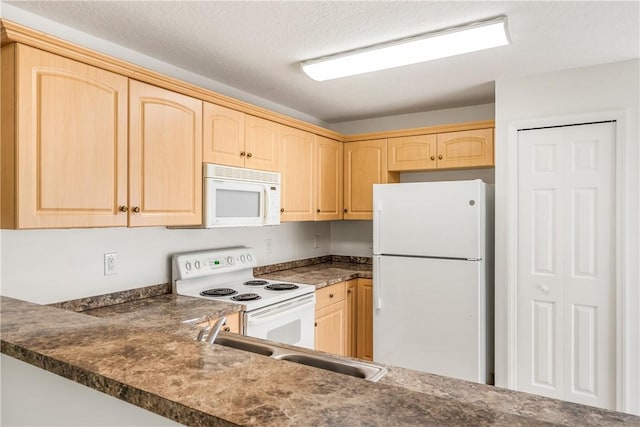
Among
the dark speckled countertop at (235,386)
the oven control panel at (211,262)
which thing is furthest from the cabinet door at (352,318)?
the dark speckled countertop at (235,386)

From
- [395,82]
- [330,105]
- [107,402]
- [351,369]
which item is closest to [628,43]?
[395,82]

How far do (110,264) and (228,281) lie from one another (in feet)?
3.00

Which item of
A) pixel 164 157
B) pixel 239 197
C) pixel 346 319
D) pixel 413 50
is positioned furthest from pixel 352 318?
pixel 413 50

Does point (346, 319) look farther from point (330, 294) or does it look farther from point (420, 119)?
point (420, 119)

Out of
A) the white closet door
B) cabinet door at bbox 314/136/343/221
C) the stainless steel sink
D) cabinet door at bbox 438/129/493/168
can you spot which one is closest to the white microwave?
cabinet door at bbox 314/136/343/221

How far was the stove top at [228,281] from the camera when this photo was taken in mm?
2557

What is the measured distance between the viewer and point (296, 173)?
332 centimetres

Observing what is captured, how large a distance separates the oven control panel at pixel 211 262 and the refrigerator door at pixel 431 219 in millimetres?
1036

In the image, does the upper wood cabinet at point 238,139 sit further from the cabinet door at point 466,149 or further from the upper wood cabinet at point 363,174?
the cabinet door at point 466,149

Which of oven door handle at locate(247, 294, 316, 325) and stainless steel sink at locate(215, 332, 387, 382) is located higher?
stainless steel sink at locate(215, 332, 387, 382)

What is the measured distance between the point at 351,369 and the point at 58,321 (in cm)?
92

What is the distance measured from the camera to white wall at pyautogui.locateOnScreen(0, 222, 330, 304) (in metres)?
1.90

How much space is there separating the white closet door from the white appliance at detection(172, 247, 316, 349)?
154cm

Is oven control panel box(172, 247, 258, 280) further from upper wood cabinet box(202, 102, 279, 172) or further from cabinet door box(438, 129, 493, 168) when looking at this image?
cabinet door box(438, 129, 493, 168)
